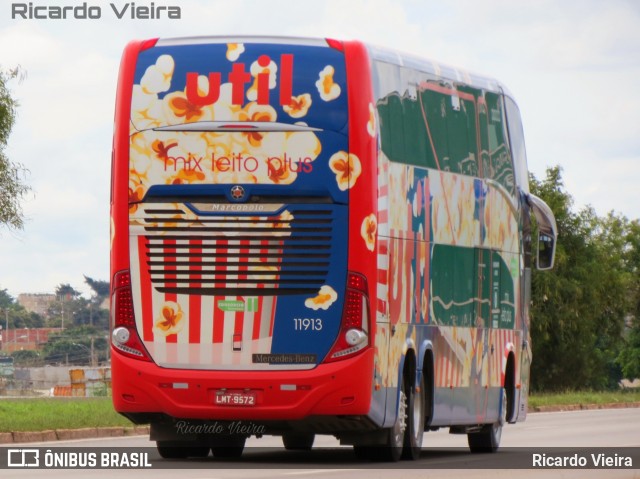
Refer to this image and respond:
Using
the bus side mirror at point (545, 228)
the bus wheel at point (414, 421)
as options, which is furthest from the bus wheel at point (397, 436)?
the bus side mirror at point (545, 228)

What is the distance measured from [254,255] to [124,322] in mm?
1506

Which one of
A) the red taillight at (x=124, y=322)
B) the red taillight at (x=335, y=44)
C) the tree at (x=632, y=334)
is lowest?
the tree at (x=632, y=334)

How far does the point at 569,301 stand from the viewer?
8800cm

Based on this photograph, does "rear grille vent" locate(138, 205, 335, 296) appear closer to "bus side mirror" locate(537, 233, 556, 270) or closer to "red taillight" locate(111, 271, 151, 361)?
"red taillight" locate(111, 271, 151, 361)

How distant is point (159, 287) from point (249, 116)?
1975 mm

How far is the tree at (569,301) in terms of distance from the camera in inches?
3447

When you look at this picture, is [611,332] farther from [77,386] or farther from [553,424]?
Result: [553,424]

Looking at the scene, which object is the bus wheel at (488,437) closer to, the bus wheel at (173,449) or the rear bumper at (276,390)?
the bus wheel at (173,449)

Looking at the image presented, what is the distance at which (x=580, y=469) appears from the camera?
62.4 feet

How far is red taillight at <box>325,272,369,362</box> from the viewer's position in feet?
59.7

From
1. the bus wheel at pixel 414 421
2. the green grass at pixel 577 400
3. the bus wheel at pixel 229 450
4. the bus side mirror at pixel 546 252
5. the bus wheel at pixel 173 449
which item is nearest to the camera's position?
the bus wheel at pixel 414 421

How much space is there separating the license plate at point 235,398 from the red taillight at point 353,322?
85cm

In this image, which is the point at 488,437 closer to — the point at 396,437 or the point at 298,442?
the point at 298,442

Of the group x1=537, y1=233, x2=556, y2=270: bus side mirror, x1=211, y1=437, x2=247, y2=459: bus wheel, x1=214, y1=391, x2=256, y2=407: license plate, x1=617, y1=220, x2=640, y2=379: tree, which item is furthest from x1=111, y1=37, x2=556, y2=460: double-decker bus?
x1=617, y1=220, x2=640, y2=379: tree
